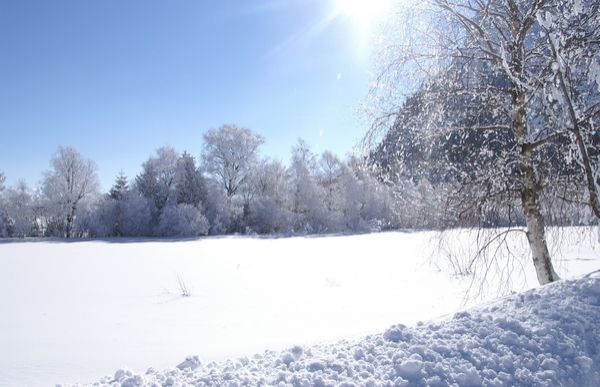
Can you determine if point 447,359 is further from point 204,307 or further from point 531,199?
point 204,307

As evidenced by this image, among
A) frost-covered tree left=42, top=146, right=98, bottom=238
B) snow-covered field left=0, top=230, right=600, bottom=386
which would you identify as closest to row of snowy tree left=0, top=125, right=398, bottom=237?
frost-covered tree left=42, top=146, right=98, bottom=238

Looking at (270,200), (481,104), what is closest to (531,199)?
(481,104)

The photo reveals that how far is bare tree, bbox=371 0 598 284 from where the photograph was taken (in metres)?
5.45

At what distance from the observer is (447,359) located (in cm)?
325

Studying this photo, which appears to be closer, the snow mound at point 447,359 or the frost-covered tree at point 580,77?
the snow mound at point 447,359

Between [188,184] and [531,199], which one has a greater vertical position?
[188,184]

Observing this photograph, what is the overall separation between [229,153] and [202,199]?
18.6ft

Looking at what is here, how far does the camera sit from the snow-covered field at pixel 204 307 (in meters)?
5.53

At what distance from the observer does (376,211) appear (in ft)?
140

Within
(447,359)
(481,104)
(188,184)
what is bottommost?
(447,359)

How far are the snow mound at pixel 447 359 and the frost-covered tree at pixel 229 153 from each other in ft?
127

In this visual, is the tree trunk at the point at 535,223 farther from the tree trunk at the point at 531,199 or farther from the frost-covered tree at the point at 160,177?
the frost-covered tree at the point at 160,177

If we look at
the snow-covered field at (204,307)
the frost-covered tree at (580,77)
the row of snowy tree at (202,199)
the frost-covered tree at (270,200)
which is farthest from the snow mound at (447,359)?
the frost-covered tree at (270,200)

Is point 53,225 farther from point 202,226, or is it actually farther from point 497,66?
point 497,66
